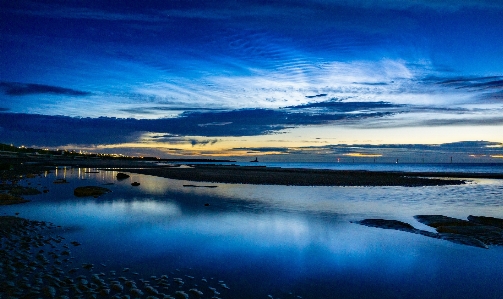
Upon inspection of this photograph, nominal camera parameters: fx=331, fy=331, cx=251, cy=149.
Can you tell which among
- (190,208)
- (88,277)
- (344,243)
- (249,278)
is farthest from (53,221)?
(344,243)

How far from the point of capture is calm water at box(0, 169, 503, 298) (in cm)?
975

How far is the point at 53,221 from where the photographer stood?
57.6 feet

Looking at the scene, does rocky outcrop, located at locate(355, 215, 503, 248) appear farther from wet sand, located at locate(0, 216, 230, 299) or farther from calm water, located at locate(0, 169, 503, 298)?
wet sand, located at locate(0, 216, 230, 299)

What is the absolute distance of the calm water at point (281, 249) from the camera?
975 centimetres

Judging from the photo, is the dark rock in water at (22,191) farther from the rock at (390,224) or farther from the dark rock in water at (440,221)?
the dark rock in water at (440,221)

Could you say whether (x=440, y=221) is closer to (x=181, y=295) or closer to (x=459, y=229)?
(x=459, y=229)

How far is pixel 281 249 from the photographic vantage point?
1345cm

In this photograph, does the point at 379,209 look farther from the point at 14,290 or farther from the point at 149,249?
the point at 14,290

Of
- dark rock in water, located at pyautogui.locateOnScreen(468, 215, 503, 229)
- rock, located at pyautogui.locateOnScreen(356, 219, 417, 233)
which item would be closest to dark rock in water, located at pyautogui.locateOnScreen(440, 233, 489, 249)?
rock, located at pyautogui.locateOnScreen(356, 219, 417, 233)

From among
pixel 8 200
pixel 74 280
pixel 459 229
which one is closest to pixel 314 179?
pixel 459 229

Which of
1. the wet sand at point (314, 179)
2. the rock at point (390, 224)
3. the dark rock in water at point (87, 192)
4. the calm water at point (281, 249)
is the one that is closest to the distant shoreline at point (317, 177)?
the wet sand at point (314, 179)

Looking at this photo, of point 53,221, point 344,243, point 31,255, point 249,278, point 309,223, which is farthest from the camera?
point 309,223

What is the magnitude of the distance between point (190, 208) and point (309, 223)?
→ 8955mm

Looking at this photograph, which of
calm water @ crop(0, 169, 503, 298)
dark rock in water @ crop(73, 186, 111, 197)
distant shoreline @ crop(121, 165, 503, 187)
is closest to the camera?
calm water @ crop(0, 169, 503, 298)
